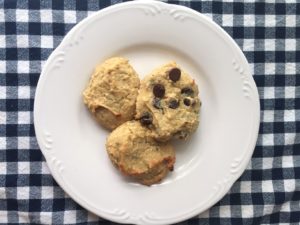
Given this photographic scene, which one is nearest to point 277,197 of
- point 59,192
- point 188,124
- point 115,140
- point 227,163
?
point 227,163

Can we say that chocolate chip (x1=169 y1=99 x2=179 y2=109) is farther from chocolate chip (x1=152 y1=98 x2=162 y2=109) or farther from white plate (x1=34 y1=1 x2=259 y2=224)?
white plate (x1=34 y1=1 x2=259 y2=224)

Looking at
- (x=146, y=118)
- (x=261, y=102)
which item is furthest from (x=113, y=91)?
(x=261, y=102)

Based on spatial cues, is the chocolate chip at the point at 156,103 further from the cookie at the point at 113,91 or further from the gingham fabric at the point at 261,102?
the gingham fabric at the point at 261,102

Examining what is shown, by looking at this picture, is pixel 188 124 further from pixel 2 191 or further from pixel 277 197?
pixel 2 191

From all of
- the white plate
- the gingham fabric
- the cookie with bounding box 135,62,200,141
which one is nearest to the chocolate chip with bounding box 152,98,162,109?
the cookie with bounding box 135,62,200,141

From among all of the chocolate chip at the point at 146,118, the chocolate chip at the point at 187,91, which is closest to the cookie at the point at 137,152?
the chocolate chip at the point at 146,118

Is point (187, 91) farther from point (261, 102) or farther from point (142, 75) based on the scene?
point (261, 102)
